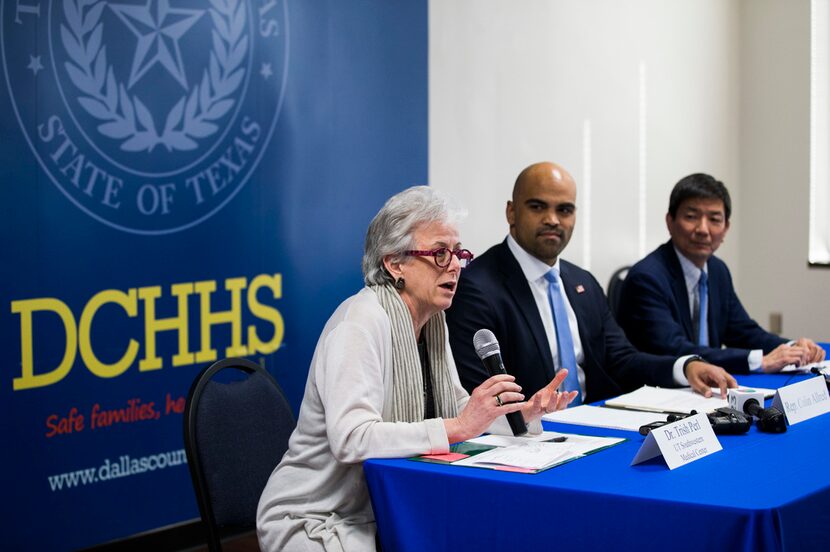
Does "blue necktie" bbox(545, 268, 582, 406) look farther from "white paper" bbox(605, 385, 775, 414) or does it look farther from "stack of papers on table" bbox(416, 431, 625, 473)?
"stack of papers on table" bbox(416, 431, 625, 473)

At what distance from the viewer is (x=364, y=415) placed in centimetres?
210

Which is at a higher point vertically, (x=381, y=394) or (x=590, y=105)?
(x=590, y=105)

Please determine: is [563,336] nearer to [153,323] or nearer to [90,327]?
[153,323]

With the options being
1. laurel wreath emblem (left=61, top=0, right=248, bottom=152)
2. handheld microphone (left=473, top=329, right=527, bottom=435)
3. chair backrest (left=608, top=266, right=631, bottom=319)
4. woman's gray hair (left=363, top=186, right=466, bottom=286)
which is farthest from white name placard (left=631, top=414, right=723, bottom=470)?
chair backrest (left=608, top=266, right=631, bottom=319)

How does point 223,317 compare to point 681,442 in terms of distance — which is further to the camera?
point 223,317

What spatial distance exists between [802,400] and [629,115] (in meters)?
3.63

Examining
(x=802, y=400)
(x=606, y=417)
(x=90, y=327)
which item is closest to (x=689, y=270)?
(x=802, y=400)

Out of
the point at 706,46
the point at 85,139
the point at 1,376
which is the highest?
the point at 706,46

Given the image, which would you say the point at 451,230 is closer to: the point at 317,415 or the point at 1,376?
the point at 317,415

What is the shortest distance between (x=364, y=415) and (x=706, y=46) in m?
5.27

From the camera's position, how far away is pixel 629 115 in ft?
19.6

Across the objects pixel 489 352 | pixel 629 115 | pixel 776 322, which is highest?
pixel 629 115

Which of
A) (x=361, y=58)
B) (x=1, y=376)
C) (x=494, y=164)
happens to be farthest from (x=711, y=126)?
(x=1, y=376)

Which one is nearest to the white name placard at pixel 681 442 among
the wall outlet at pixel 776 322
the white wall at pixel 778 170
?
the white wall at pixel 778 170
